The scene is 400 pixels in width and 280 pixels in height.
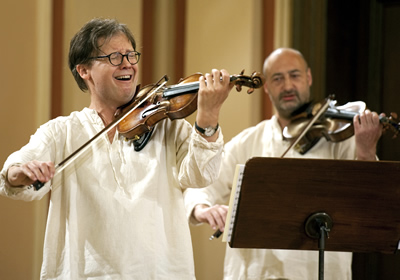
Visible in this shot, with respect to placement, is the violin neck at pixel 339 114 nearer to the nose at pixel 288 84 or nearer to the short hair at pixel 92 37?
the nose at pixel 288 84

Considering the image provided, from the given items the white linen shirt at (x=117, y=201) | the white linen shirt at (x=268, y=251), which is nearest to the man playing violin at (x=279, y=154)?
the white linen shirt at (x=268, y=251)

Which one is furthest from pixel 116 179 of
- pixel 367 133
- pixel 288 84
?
pixel 288 84

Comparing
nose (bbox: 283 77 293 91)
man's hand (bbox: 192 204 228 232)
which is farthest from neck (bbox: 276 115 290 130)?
man's hand (bbox: 192 204 228 232)

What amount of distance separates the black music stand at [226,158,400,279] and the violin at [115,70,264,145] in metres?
0.26

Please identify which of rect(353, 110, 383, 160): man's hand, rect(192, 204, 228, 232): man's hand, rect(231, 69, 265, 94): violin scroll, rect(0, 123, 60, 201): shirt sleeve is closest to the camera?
rect(0, 123, 60, 201): shirt sleeve

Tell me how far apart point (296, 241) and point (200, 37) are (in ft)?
6.59

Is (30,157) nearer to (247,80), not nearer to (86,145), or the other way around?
(86,145)

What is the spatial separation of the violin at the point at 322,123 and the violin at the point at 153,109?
0.86 meters

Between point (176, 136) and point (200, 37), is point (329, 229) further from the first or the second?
point (200, 37)

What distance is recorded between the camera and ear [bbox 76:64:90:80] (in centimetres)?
213

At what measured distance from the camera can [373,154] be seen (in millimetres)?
2627

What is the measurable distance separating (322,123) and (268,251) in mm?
601

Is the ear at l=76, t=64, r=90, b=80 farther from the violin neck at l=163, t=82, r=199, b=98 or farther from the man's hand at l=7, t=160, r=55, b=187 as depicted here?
the man's hand at l=7, t=160, r=55, b=187

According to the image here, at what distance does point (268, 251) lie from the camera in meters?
2.73
